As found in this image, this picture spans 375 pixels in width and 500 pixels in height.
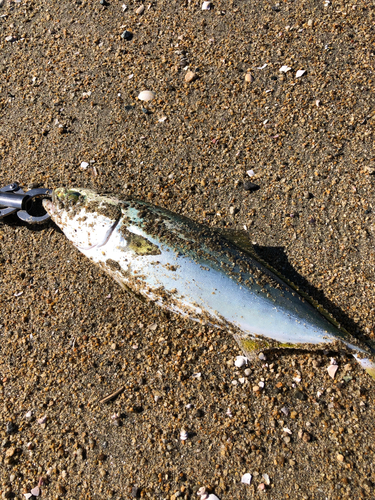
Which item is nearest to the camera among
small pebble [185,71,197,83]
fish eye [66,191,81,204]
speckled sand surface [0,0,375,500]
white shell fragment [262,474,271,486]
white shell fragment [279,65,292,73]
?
white shell fragment [262,474,271,486]

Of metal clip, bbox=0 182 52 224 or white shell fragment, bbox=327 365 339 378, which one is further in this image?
metal clip, bbox=0 182 52 224

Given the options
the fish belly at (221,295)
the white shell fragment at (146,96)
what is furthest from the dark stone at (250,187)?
the white shell fragment at (146,96)

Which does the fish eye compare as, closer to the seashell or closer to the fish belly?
the fish belly

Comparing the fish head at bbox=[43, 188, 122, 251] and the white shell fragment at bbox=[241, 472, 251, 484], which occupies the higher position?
the fish head at bbox=[43, 188, 122, 251]

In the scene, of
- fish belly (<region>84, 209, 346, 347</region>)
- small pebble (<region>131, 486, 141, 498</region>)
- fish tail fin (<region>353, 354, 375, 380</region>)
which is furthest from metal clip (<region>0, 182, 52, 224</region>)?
fish tail fin (<region>353, 354, 375, 380</region>)

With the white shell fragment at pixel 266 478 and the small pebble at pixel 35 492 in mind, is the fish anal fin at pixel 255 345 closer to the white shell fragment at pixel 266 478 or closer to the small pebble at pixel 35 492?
the white shell fragment at pixel 266 478

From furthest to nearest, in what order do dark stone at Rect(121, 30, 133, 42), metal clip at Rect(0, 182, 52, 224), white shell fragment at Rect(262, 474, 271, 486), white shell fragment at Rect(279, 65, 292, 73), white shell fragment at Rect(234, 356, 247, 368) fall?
1. dark stone at Rect(121, 30, 133, 42)
2. white shell fragment at Rect(279, 65, 292, 73)
3. metal clip at Rect(0, 182, 52, 224)
4. white shell fragment at Rect(234, 356, 247, 368)
5. white shell fragment at Rect(262, 474, 271, 486)

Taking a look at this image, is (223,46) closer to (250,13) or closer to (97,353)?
(250,13)
